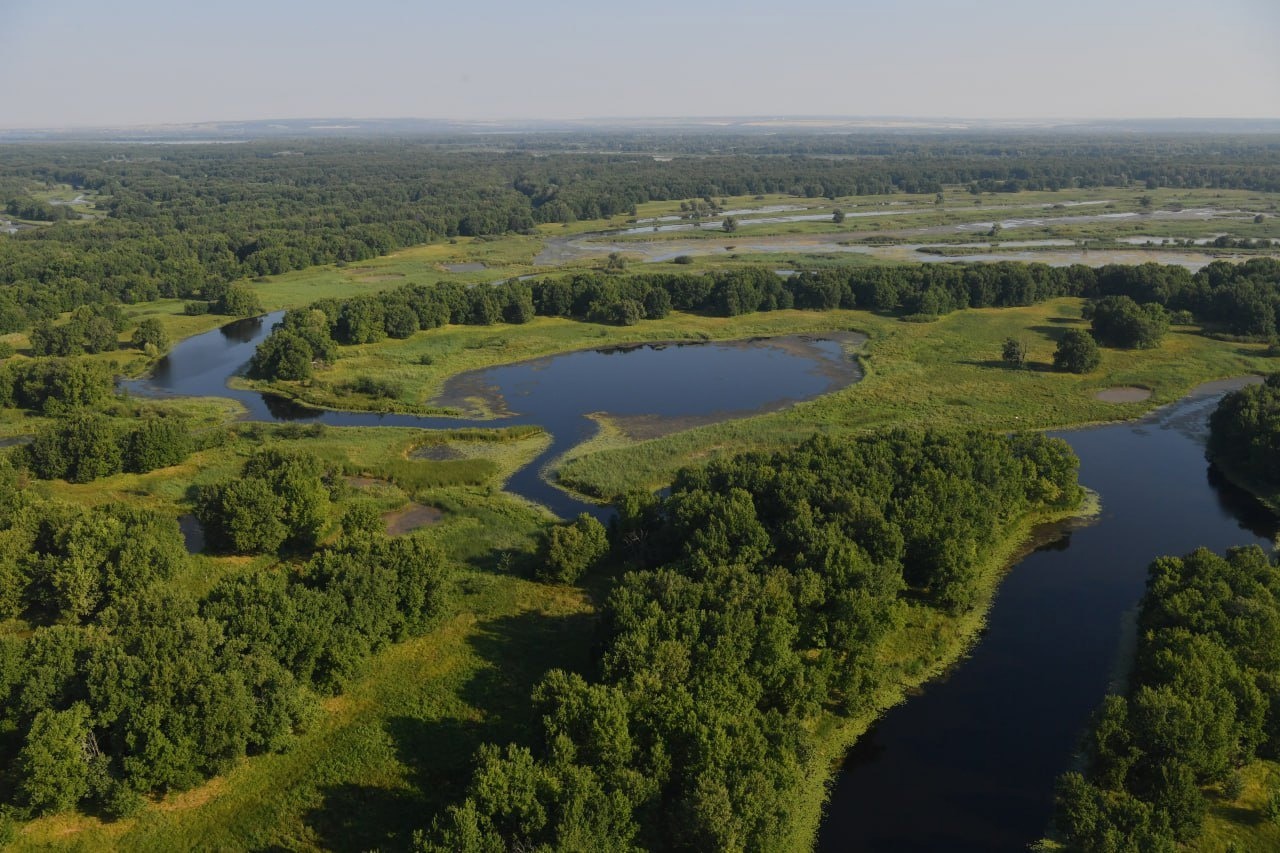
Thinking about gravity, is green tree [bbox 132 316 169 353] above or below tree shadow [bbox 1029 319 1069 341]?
below

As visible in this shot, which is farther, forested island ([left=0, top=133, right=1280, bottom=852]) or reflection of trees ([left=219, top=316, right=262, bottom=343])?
reflection of trees ([left=219, top=316, right=262, bottom=343])

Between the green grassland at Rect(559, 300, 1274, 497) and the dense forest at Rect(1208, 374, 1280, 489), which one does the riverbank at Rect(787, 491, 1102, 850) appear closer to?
the dense forest at Rect(1208, 374, 1280, 489)

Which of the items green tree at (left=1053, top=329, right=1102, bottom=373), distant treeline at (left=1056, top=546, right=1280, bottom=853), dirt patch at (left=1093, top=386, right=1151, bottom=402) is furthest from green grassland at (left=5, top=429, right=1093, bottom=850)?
green tree at (left=1053, top=329, right=1102, bottom=373)

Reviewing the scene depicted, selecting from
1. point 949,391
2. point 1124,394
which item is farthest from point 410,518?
point 1124,394

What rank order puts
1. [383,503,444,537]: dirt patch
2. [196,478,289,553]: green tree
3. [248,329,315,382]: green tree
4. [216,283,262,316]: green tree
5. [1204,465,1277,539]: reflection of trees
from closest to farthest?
[196,478,289,553]: green tree, [383,503,444,537]: dirt patch, [1204,465,1277,539]: reflection of trees, [248,329,315,382]: green tree, [216,283,262,316]: green tree

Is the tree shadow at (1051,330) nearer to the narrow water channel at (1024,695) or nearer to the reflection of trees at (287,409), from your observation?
the narrow water channel at (1024,695)
